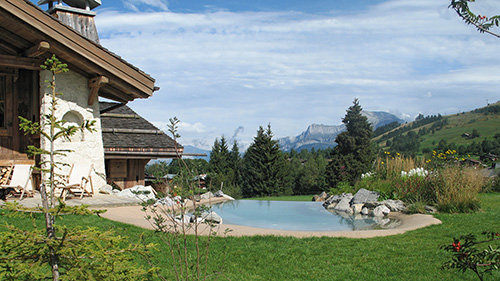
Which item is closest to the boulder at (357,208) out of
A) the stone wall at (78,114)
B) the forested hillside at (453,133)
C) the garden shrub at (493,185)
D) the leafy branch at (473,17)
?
the garden shrub at (493,185)

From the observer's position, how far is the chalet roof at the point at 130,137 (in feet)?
39.1

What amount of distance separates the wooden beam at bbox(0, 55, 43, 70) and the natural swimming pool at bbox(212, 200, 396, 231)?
548 centimetres

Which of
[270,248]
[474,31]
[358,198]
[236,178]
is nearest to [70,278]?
[474,31]

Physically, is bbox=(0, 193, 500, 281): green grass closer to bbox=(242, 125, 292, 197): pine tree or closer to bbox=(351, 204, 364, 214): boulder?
bbox=(351, 204, 364, 214): boulder

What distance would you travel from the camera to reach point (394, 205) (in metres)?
10.1

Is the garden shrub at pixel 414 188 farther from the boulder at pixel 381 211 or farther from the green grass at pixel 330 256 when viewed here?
the green grass at pixel 330 256

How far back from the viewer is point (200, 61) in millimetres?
15180

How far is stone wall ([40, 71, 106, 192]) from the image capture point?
31.7 ft

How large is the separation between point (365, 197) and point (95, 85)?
763 centimetres

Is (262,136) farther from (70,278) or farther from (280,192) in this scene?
(70,278)

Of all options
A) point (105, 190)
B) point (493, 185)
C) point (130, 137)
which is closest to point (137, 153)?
point (130, 137)

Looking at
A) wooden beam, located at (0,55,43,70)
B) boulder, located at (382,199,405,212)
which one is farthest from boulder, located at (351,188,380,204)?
wooden beam, located at (0,55,43,70)

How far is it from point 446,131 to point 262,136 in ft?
168

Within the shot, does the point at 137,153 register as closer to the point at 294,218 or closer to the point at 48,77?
the point at 48,77
